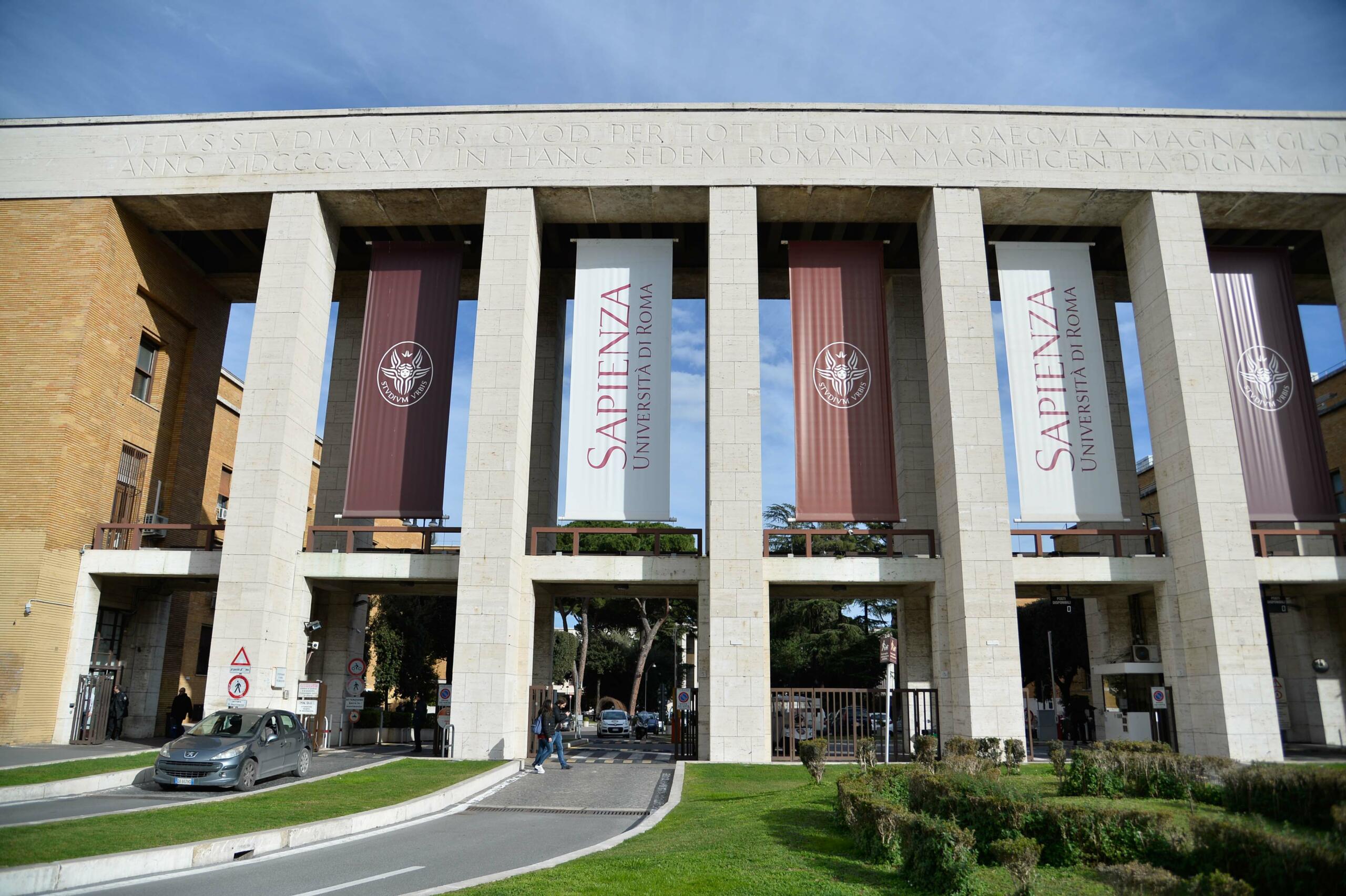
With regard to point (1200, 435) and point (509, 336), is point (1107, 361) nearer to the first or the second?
point (1200, 435)

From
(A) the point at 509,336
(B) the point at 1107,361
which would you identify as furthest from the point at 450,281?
(B) the point at 1107,361

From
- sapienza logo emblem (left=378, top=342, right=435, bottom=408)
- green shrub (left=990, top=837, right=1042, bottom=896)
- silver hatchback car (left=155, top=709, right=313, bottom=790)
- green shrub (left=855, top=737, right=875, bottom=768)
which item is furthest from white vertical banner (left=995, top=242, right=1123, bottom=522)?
silver hatchback car (left=155, top=709, right=313, bottom=790)

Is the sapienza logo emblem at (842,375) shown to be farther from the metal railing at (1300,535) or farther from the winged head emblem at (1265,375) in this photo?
the metal railing at (1300,535)

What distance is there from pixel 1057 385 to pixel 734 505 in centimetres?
1041

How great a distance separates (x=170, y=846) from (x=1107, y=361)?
95.9 feet

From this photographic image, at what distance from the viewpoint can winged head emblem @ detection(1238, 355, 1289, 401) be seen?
83.0 ft

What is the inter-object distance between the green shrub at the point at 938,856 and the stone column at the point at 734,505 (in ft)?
42.9

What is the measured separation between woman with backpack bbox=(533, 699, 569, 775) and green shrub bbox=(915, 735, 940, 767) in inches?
335

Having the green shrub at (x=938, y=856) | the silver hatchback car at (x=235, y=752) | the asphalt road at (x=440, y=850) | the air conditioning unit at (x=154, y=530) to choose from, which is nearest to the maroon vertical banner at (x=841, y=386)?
the asphalt road at (x=440, y=850)

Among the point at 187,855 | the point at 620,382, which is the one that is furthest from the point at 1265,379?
the point at 187,855

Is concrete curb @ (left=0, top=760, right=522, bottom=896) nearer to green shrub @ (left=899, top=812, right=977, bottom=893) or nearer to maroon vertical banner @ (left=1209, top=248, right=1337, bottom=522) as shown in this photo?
green shrub @ (left=899, top=812, right=977, bottom=893)

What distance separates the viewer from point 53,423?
23719 mm

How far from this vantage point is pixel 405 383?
26.0 m

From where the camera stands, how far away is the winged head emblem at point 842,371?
84.7ft
